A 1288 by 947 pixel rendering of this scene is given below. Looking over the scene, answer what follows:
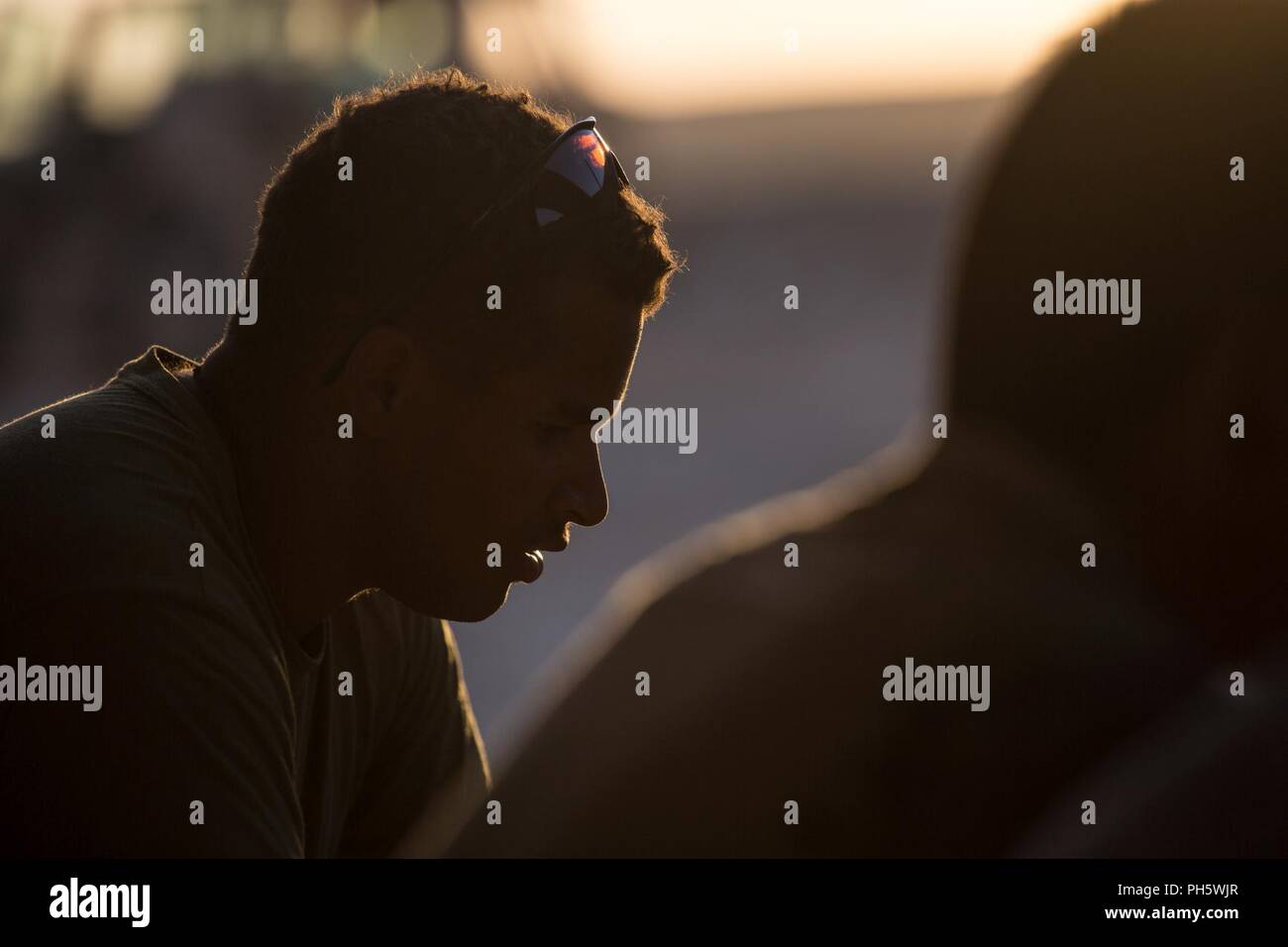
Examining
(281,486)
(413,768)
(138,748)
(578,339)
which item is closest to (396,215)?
(578,339)

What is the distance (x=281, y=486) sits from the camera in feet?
5.91

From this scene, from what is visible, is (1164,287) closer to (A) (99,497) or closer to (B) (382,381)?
(B) (382,381)

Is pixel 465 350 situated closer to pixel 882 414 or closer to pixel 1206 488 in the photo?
pixel 1206 488

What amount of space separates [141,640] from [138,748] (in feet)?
0.36

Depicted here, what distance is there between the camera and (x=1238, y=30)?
160 centimetres

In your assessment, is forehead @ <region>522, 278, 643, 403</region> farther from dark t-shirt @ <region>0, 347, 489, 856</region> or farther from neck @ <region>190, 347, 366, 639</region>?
dark t-shirt @ <region>0, 347, 489, 856</region>

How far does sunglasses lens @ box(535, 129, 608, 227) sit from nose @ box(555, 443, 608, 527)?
0.31 m

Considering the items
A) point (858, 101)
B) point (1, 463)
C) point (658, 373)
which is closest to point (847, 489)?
point (1, 463)

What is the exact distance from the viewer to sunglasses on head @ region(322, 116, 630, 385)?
178 cm

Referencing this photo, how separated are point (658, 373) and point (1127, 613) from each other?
10367mm

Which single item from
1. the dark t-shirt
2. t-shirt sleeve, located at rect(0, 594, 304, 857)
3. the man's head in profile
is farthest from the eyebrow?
t-shirt sleeve, located at rect(0, 594, 304, 857)

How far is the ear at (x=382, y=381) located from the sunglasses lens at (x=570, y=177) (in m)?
0.24

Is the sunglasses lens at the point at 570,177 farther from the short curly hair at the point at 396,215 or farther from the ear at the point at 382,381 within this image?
the ear at the point at 382,381

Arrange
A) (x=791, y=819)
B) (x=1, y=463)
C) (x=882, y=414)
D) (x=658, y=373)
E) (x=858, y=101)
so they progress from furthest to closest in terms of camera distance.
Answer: (x=858, y=101) → (x=658, y=373) → (x=882, y=414) → (x=1, y=463) → (x=791, y=819)
